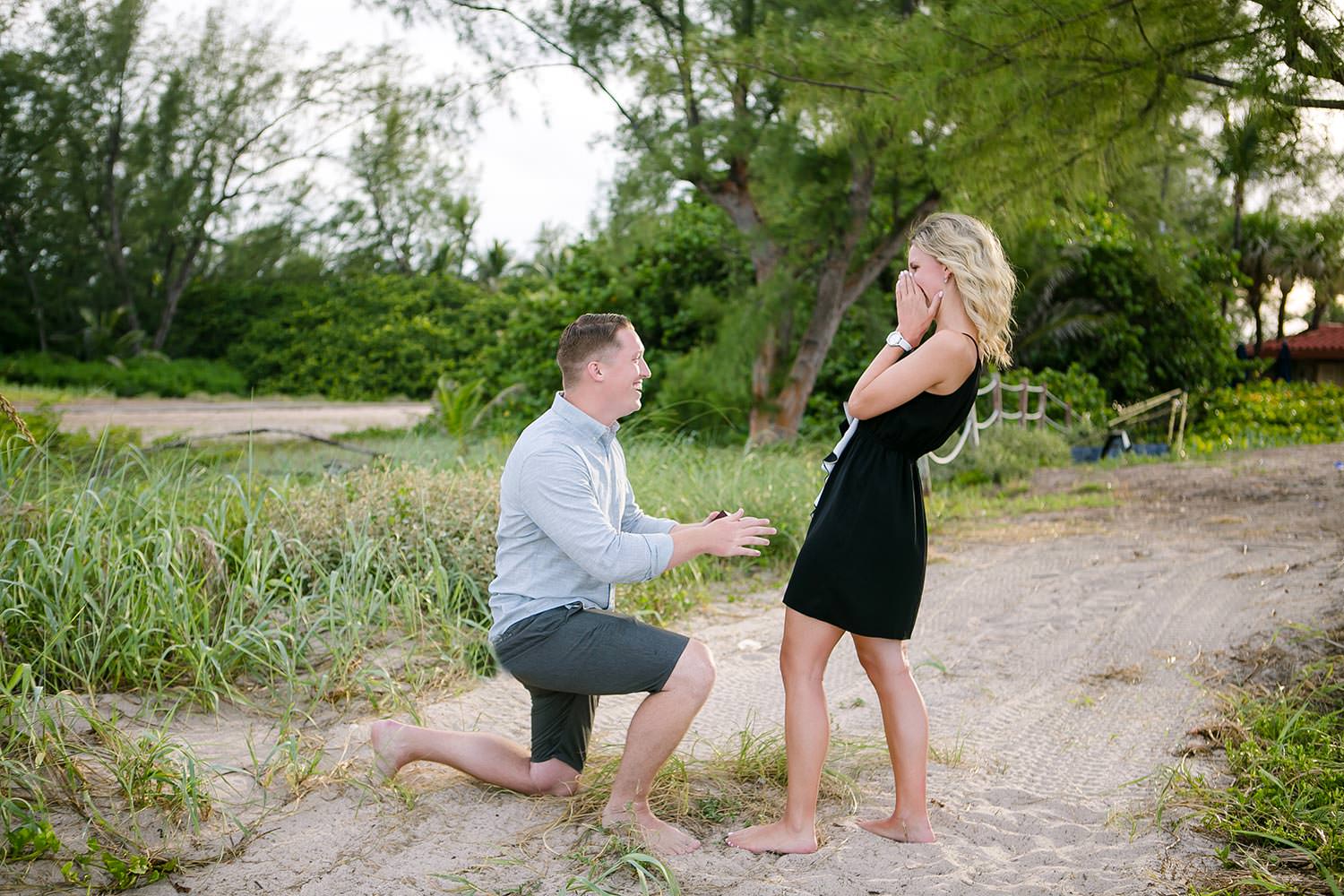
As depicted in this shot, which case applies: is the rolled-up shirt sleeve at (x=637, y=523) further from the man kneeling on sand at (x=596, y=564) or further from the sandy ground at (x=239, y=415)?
the sandy ground at (x=239, y=415)

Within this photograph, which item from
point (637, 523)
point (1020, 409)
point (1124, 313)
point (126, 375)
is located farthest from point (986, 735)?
point (126, 375)

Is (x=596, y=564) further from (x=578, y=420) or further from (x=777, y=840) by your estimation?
(x=777, y=840)

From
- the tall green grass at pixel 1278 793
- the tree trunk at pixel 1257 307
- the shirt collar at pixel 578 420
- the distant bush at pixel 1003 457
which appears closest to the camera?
the tall green grass at pixel 1278 793

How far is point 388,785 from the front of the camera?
3.12m

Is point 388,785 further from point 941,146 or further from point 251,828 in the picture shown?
point 941,146

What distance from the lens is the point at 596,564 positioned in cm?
260

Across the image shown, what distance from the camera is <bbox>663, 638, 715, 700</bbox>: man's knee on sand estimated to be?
105 inches

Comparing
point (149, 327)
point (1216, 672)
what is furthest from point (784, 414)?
point (149, 327)

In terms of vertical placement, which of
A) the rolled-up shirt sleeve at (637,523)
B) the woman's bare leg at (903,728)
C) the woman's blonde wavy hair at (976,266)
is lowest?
the woman's bare leg at (903,728)

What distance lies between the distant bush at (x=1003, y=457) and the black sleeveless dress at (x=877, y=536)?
8003 mm

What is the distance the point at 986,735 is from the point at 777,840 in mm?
1289

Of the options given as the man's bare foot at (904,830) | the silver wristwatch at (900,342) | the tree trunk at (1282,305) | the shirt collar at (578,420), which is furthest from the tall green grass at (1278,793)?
the tree trunk at (1282,305)

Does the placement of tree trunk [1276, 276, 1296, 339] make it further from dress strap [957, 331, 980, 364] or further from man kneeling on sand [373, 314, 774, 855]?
man kneeling on sand [373, 314, 774, 855]

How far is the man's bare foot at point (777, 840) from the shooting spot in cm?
269
